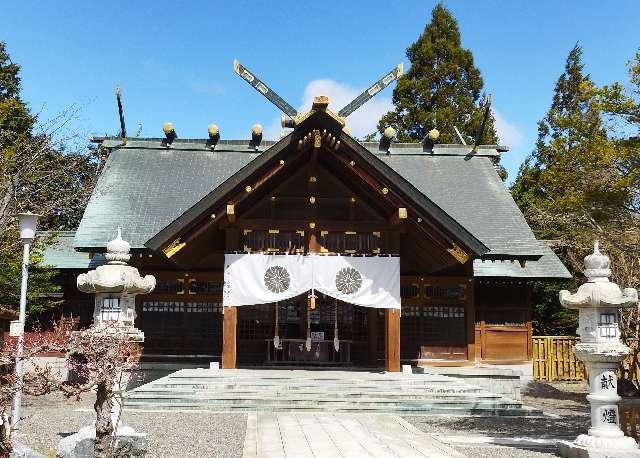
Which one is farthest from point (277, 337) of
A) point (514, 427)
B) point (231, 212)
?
point (514, 427)

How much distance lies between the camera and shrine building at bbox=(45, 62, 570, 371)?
14.2 m

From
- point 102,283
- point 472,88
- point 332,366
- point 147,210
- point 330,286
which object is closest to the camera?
point 102,283

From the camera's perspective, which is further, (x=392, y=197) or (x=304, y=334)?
(x=304, y=334)

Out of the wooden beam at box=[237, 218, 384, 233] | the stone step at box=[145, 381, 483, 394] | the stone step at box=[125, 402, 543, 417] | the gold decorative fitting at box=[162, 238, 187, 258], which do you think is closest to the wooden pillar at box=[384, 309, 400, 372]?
the stone step at box=[145, 381, 483, 394]

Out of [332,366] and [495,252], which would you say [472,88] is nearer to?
[495,252]

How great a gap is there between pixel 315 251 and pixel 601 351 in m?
7.71

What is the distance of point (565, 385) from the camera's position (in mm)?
19531

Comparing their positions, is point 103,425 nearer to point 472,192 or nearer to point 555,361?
point 472,192

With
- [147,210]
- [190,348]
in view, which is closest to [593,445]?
[190,348]

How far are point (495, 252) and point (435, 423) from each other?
6.71 meters

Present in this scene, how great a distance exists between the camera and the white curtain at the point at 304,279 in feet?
47.8

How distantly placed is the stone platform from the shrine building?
1696mm

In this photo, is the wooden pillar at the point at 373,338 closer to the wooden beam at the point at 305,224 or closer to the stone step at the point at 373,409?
the wooden beam at the point at 305,224

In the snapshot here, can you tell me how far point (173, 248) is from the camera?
46.2 feet
